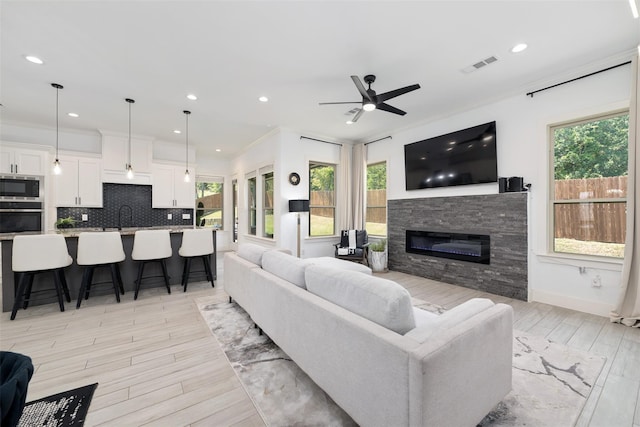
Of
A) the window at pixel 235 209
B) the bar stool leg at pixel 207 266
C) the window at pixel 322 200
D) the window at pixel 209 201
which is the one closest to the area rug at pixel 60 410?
the bar stool leg at pixel 207 266

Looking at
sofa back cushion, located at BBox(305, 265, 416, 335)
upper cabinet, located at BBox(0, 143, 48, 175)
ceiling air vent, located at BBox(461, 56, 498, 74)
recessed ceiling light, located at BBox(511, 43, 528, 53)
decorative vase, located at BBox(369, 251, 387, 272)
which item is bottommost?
decorative vase, located at BBox(369, 251, 387, 272)

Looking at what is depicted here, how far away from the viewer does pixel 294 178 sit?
212 inches

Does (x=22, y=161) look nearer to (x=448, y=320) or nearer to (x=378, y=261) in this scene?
(x=378, y=261)

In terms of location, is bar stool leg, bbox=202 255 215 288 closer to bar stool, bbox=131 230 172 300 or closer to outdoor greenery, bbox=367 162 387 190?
bar stool, bbox=131 230 172 300

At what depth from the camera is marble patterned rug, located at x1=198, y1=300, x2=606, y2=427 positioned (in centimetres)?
158

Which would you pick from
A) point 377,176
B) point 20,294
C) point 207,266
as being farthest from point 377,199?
point 20,294

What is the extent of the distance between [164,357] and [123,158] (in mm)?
4994

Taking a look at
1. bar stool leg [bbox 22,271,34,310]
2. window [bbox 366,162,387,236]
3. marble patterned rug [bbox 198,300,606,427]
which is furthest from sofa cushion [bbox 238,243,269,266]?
window [bbox 366,162,387,236]

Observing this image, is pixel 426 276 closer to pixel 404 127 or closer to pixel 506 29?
pixel 404 127

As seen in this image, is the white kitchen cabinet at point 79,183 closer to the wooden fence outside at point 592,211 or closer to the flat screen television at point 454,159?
the flat screen television at point 454,159

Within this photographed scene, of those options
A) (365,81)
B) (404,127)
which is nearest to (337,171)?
(404,127)

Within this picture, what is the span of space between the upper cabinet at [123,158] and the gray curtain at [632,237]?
7.75 metres

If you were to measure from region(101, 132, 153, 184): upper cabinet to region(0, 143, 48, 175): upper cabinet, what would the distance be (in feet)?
2.95

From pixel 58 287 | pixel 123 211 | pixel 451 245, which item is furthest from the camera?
pixel 123 211
